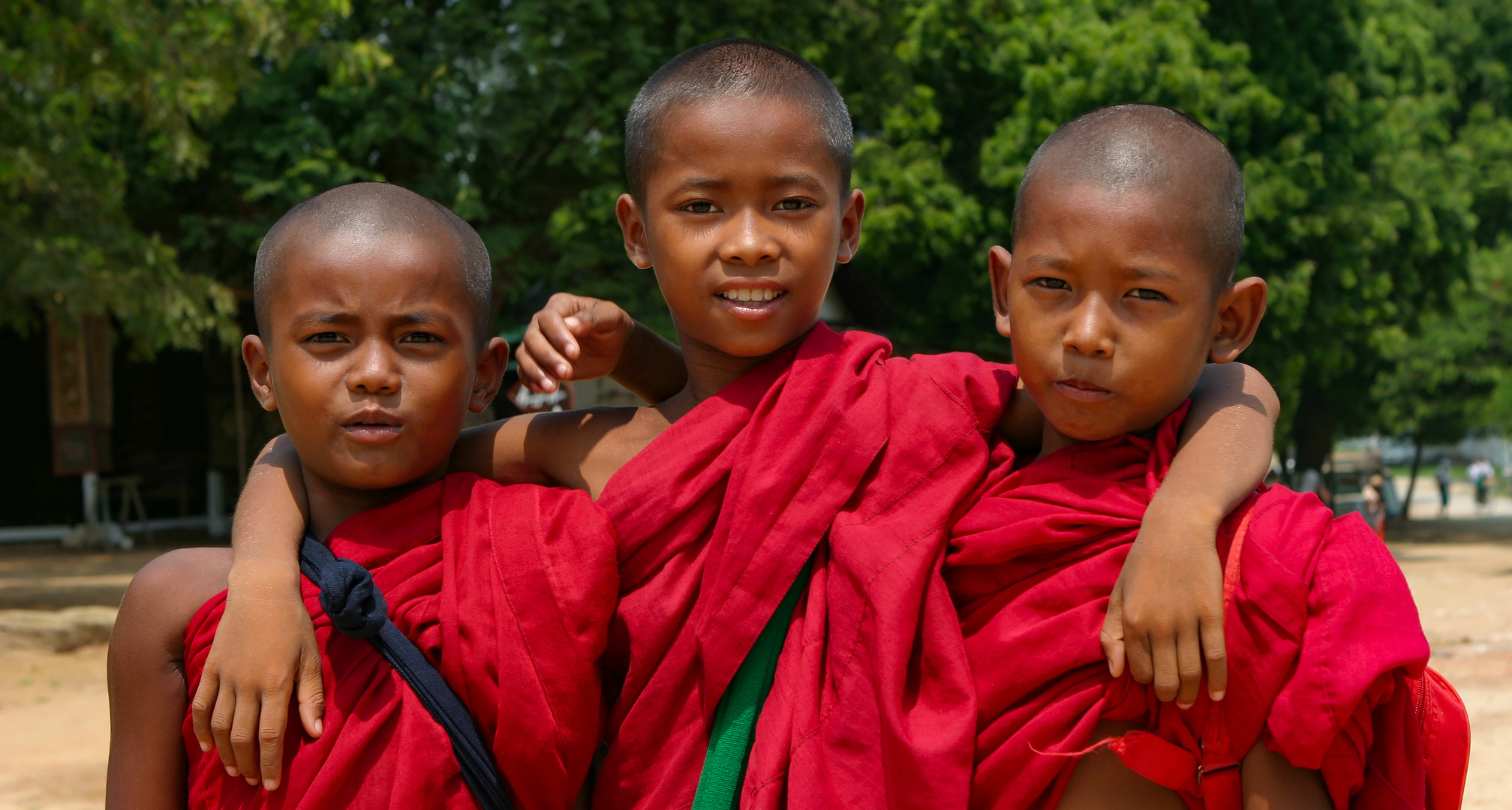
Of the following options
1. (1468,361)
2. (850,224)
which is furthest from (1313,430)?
(850,224)

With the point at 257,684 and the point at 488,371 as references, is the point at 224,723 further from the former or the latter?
the point at 488,371

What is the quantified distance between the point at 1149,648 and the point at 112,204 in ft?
30.3

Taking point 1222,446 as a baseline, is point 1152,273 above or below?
above

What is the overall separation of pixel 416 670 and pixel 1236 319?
1202 millimetres

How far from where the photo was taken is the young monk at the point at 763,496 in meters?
1.49

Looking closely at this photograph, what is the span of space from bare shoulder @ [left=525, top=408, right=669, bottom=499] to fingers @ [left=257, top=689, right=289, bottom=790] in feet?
1.69

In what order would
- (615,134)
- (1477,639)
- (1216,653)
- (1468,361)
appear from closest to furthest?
(1216,653), (1477,639), (615,134), (1468,361)

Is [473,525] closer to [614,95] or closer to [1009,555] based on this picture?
[1009,555]

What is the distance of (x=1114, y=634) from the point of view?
143cm

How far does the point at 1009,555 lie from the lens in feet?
5.06

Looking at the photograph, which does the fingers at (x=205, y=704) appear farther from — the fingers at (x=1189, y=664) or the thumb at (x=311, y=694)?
the fingers at (x=1189, y=664)

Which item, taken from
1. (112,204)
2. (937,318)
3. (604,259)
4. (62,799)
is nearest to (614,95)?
(604,259)

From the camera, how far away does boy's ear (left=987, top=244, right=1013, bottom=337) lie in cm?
169

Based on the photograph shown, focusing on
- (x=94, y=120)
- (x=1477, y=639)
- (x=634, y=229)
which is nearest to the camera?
(x=634, y=229)
